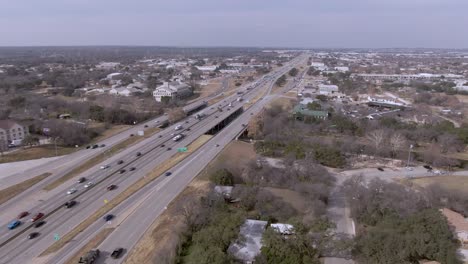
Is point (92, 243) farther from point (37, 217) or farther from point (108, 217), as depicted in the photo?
point (37, 217)

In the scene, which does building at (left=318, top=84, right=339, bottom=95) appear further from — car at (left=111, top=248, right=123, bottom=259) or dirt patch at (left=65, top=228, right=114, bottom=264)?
car at (left=111, top=248, right=123, bottom=259)

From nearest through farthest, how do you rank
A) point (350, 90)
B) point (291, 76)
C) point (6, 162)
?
point (6, 162) → point (350, 90) → point (291, 76)

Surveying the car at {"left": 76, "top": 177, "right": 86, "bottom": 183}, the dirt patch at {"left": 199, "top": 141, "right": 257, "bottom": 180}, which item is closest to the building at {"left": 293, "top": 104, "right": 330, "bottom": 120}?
the dirt patch at {"left": 199, "top": 141, "right": 257, "bottom": 180}

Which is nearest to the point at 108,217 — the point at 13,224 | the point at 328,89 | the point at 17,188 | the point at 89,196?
the point at 89,196

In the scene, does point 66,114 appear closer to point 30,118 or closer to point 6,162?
point 30,118

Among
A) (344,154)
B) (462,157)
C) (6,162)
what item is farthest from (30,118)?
(462,157)
